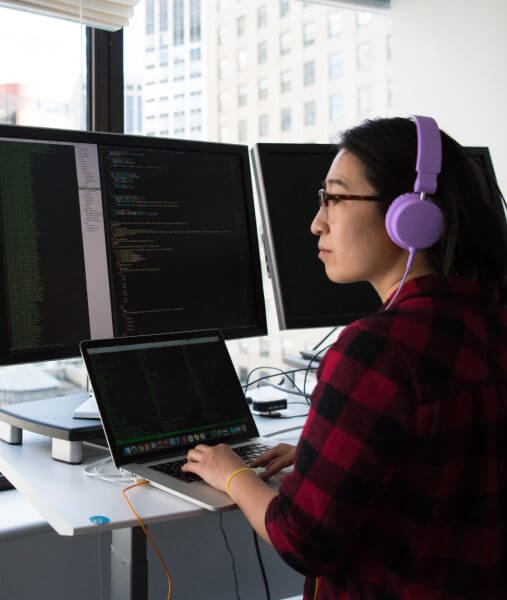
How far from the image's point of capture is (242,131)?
8.87 feet

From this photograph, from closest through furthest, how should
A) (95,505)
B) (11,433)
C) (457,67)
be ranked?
(95,505), (11,433), (457,67)

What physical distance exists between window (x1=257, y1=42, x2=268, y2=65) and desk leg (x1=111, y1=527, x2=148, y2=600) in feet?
6.70

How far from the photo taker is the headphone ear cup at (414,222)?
0.88 meters

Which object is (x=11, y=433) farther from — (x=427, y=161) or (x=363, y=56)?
(x=363, y=56)

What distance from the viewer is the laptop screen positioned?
1182mm

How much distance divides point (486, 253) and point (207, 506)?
50 centimetres

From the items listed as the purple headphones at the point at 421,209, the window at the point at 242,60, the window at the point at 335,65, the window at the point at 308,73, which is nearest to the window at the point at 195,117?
the window at the point at 242,60

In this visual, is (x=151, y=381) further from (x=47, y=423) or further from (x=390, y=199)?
(x=390, y=199)

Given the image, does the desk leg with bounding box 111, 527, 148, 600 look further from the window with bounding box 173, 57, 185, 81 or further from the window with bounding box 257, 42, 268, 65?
the window with bounding box 257, 42, 268, 65

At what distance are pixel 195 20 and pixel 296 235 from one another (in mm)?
1133

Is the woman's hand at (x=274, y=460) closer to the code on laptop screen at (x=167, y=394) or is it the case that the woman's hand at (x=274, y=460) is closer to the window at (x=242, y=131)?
the code on laptop screen at (x=167, y=394)

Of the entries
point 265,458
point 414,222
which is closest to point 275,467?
point 265,458

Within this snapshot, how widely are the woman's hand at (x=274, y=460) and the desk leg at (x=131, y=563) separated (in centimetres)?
21

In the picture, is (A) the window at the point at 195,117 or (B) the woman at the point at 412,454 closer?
(B) the woman at the point at 412,454
